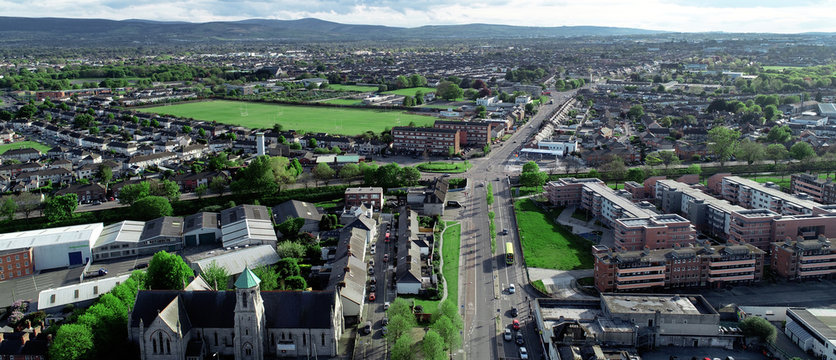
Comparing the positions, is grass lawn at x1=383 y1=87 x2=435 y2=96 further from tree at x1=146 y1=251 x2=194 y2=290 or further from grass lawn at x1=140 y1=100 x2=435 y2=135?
tree at x1=146 y1=251 x2=194 y2=290

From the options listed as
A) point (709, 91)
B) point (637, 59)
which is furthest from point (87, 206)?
point (637, 59)

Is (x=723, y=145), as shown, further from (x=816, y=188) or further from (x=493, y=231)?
(x=493, y=231)

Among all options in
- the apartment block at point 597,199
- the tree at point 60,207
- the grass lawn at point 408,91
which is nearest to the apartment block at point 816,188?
the apartment block at point 597,199

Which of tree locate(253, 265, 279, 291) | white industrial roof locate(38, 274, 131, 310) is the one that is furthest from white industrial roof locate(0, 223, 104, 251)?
tree locate(253, 265, 279, 291)

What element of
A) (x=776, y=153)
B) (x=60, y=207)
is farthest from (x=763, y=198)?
(x=60, y=207)

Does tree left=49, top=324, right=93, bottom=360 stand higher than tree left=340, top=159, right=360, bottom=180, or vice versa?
tree left=340, top=159, right=360, bottom=180

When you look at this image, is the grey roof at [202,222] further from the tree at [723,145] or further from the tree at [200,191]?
the tree at [723,145]
